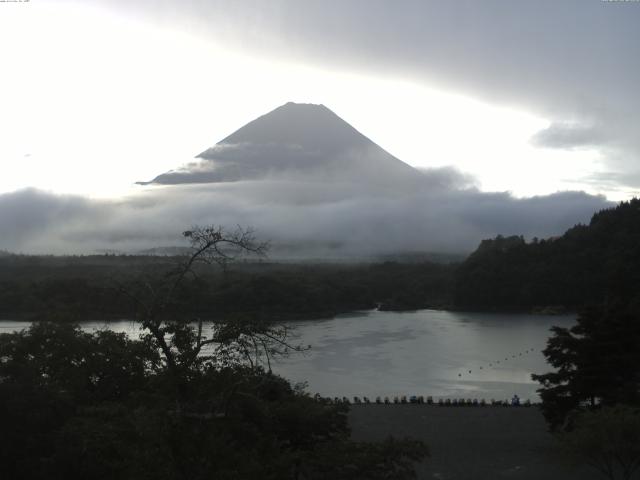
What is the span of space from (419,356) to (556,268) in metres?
16.5

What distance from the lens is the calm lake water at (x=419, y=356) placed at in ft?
49.1

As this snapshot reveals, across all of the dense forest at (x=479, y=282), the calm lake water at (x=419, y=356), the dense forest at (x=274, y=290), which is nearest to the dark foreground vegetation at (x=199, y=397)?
the calm lake water at (x=419, y=356)

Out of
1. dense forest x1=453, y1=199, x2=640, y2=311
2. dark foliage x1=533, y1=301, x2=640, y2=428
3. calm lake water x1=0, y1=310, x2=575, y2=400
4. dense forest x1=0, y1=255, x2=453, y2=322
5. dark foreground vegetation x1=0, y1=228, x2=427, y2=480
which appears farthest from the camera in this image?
dense forest x1=453, y1=199, x2=640, y2=311

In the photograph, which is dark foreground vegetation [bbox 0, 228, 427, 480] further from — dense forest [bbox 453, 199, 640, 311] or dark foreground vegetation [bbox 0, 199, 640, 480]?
dense forest [bbox 453, 199, 640, 311]

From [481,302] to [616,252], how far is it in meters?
6.79

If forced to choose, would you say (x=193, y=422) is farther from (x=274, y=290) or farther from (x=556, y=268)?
(x=556, y=268)

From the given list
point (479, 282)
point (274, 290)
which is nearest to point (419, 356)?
point (274, 290)

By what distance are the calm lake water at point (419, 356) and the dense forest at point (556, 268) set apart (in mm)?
3199

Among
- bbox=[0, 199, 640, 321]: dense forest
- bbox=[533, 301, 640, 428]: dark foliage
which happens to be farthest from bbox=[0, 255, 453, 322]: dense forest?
bbox=[533, 301, 640, 428]: dark foliage

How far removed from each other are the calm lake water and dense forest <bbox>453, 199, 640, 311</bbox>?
320 cm

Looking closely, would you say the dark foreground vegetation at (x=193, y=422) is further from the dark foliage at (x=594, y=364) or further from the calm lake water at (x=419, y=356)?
the calm lake water at (x=419, y=356)

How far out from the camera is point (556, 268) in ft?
108

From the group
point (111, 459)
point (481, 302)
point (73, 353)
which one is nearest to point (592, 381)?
point (73, 353)

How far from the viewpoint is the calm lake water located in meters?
15.0
